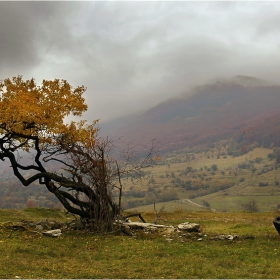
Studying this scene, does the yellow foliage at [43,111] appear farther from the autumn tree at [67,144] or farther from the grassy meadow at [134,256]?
the grassy meadow at [134,256]

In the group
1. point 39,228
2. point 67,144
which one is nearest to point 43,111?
point 67,144

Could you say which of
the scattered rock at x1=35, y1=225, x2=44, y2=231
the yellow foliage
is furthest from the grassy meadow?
the yellow foliage

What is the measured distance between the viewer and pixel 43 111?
932 inches

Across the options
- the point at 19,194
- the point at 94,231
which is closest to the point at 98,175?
the point at 94,231

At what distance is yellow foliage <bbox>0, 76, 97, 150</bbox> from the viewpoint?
75.0ft

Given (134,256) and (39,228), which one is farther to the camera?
(39,228)

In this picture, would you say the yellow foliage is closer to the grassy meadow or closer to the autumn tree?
the autumn tree

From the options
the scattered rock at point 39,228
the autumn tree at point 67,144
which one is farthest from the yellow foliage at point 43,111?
the scattered rock at point 39,228

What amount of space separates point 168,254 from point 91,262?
4037 millimetres

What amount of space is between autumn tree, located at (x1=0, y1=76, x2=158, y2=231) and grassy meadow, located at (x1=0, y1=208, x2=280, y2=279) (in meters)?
2.55

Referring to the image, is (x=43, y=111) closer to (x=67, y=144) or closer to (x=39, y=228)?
(x=67, y=144)

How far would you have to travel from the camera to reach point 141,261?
1541 cm

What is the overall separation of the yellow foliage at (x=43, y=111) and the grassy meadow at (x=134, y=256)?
691 cm

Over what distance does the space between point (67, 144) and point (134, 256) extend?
11066 mm
